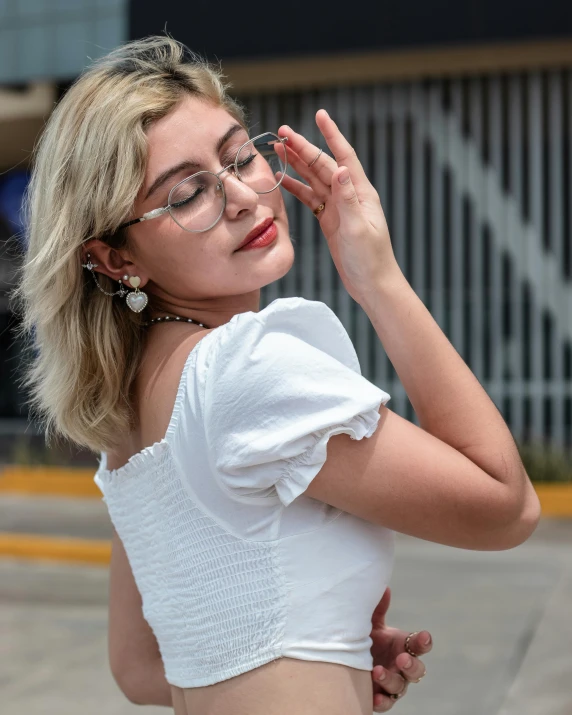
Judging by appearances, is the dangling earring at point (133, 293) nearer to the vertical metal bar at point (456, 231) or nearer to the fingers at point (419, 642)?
the fingers at point (419, 642)

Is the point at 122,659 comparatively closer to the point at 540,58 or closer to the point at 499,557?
the point at 499,557

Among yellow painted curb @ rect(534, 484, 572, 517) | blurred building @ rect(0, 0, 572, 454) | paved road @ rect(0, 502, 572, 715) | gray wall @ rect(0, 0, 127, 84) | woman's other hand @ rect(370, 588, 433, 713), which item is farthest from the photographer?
gray wall @ rect(0, 0, 127, 84)

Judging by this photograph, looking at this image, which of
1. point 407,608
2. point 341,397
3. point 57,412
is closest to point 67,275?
point 57,412

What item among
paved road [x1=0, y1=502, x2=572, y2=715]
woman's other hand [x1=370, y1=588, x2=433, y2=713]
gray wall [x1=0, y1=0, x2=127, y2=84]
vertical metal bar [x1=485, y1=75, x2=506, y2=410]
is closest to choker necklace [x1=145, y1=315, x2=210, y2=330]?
woman's other hand [x1=370, y1=588, x2=433, y2=713]

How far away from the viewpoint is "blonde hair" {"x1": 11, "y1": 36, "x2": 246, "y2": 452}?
4.64 feet

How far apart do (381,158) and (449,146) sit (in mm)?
683

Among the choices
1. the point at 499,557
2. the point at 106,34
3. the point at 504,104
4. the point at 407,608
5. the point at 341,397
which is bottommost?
the point at 499,557

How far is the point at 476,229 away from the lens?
9648 mm

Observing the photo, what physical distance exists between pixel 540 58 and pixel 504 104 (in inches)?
25.3

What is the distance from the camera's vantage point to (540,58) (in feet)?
29.7

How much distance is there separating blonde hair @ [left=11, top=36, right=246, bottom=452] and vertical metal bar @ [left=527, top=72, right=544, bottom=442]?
321 inches

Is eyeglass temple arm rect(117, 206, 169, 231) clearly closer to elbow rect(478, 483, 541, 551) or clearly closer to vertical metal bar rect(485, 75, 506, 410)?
elbow rect(478, 483, 541, 551)

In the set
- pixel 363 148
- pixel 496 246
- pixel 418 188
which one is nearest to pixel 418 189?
pixel 418 188

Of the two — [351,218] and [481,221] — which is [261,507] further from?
[481,221]
